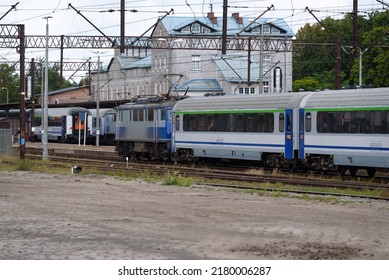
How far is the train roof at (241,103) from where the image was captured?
33.0 metres

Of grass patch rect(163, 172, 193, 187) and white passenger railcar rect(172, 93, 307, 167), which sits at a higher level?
white passenger railcar rect(172, 93, 307, 167)

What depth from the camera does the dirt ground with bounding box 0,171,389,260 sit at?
42.2 ft

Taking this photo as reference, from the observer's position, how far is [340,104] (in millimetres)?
30219

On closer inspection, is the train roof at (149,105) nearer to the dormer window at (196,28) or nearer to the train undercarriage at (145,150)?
the train undercarriage at (145,150)

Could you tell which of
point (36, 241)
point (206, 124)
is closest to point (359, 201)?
A: point (36, 241)

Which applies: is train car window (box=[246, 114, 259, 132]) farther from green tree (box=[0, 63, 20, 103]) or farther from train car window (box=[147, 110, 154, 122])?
green tree (box=[0, 63, 20, 103])

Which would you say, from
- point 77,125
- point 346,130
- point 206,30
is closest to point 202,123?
point 346,130

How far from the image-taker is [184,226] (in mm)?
16188

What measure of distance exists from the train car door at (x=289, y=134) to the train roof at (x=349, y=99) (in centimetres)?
77

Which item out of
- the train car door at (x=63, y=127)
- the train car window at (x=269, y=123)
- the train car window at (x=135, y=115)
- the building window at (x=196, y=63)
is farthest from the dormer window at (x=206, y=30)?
the train car window at (x=269, y=123)

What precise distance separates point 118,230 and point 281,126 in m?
18.0

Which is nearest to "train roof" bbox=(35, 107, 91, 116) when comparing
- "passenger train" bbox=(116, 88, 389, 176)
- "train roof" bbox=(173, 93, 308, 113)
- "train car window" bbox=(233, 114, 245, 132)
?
"passenger train" bbox=(116, 88, 389, 176)

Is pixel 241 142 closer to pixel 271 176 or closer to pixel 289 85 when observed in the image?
pixel 271 176

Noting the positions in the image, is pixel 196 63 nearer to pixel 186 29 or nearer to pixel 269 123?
pixel 186 29
